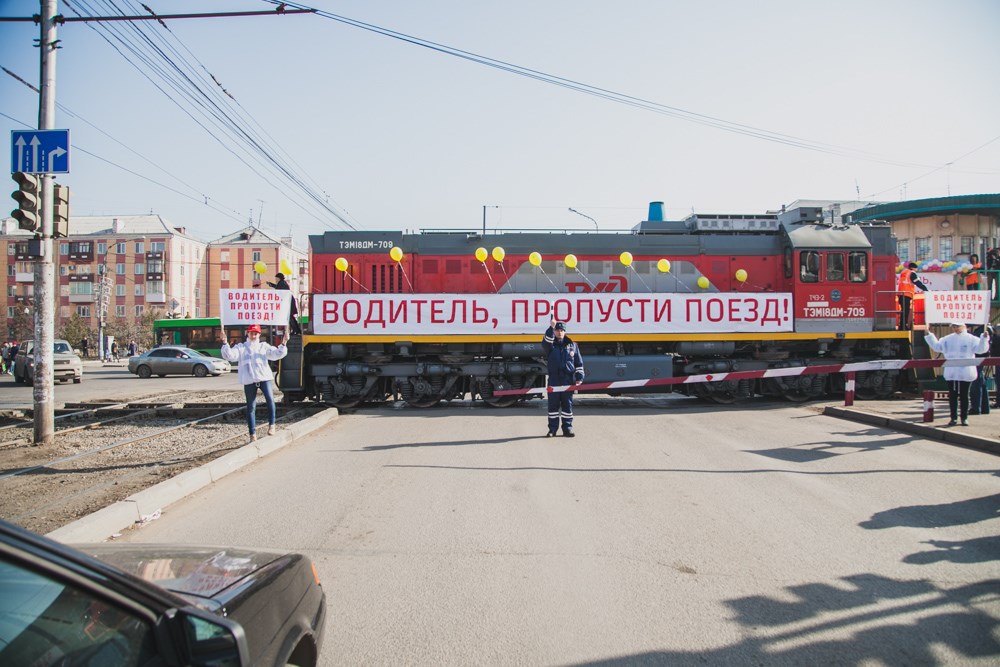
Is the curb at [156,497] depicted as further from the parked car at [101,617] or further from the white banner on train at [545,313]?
the white banner on train at [545,313]

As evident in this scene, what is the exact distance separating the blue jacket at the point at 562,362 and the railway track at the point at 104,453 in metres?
5.04

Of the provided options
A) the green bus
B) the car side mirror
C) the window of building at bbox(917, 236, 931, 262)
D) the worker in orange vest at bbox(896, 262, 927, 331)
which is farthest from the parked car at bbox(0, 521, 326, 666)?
the window of building at bbox(917, 236, 931, 262)

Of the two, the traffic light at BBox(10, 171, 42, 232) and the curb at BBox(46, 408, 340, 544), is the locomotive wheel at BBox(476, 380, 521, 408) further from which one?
the traffic light at BBox(10, 171, 42, 232)

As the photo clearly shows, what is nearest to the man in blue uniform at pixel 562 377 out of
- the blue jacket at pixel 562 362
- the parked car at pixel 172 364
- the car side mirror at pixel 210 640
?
the blue jacket at pixel 562 362

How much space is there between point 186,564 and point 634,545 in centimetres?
362

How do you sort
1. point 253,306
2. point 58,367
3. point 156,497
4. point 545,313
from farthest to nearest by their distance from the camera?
point 58,367 → point 545,313 → point 253,306 → point 156,497

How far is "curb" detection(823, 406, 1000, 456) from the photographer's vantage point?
Result: 28.5 feet

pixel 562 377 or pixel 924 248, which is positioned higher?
pixel 924 248

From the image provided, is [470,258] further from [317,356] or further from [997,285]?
Result: [997,285]

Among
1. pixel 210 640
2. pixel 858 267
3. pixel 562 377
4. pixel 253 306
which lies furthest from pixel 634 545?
pixel 858 267

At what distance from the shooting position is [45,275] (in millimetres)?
9898

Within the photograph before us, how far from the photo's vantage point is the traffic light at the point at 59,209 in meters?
9.95

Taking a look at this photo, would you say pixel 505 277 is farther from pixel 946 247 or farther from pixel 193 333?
pixel 946 247

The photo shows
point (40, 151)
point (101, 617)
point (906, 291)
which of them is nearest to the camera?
point (101, 617)
